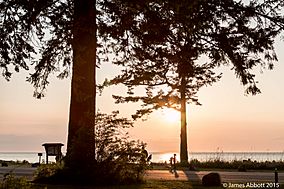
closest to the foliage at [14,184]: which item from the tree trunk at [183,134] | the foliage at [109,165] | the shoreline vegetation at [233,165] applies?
the foliage at [109,165]

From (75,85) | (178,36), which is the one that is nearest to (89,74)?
(75,85)

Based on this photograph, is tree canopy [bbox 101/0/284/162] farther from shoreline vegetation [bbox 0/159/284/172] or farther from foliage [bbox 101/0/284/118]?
shoreline vegetation [bbox 0/159/284/172]

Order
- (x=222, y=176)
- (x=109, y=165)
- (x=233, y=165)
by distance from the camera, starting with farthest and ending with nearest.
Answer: (x=233, y=165) < (x=222, y=176) < (x=109, y=165)

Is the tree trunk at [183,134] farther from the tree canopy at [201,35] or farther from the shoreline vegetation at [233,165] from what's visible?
the tree canopy at [201,35]

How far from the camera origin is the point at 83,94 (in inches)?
685

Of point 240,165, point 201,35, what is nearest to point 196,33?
point 201,35

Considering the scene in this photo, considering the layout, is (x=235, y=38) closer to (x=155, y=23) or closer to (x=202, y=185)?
(x=155, y=23)

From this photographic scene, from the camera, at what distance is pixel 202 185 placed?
1775 cm

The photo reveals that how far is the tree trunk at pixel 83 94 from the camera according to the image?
16.8 meters

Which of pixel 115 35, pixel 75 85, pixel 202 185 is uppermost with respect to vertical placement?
pixel 115 35

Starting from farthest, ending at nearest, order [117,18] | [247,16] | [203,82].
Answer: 1. [203,82]
2. [247,16]
3. [117,18]

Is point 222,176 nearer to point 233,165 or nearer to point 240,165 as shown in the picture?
point 240,165

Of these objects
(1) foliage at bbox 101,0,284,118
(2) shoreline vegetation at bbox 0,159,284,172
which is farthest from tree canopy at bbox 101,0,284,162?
(2) shoreline vegetation at bbox 0,159,284,172

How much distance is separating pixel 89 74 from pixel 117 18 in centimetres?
205
